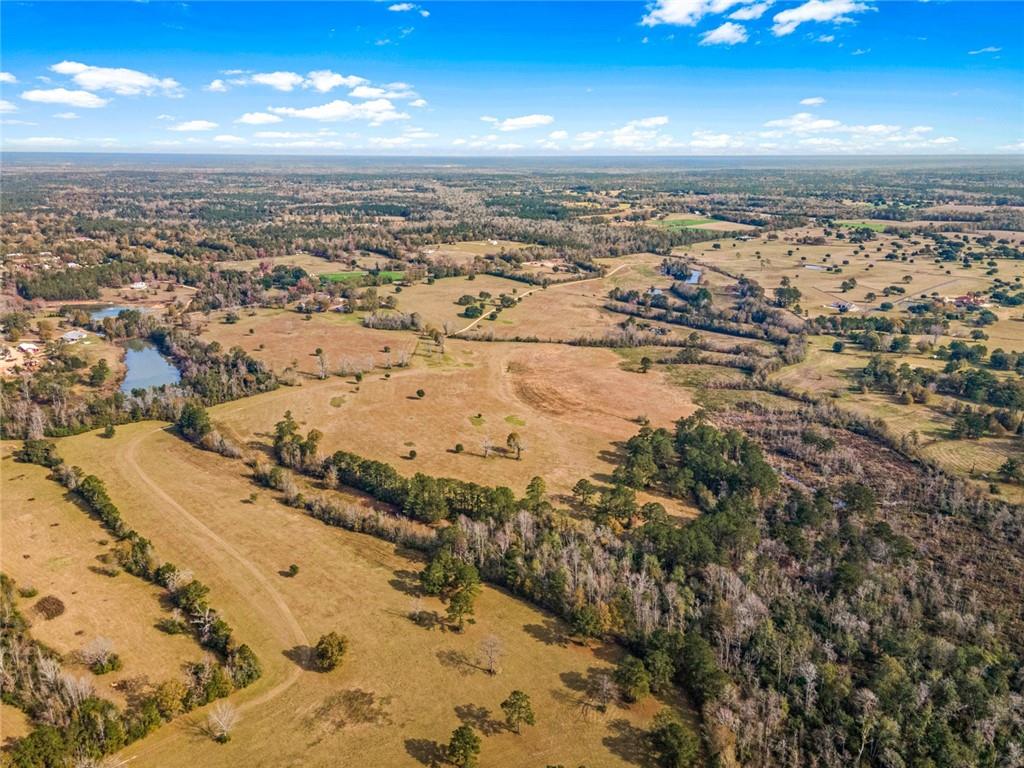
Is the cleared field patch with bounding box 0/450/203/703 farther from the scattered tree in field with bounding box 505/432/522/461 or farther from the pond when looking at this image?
the pond

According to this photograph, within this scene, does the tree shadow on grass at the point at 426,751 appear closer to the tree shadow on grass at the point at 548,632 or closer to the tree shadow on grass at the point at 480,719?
the tree shadow on grass at the point at 480,719

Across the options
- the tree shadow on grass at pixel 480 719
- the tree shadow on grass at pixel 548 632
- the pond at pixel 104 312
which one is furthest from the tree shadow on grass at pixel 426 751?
the pond at pixel 104 312

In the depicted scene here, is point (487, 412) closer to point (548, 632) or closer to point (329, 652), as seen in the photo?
point (548, 632)

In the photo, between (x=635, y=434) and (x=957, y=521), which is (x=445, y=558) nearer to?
(x=635, y=434)

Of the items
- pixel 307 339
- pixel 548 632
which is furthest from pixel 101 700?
pixel 307 339

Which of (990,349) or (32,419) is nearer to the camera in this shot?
(32,419)

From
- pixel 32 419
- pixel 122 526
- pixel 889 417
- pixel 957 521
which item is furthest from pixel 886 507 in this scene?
pixel 32 419
